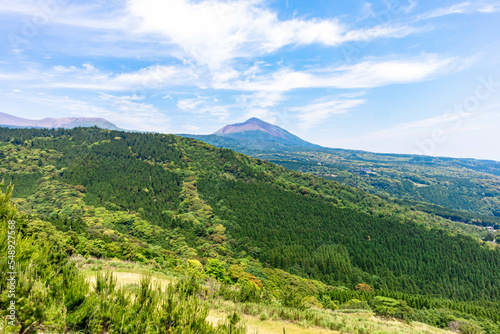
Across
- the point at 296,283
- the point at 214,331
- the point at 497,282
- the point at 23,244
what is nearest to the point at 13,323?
the point at 23,244

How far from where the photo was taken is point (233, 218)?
8438 centimetres

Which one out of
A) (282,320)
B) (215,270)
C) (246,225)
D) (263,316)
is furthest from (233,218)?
(263,316)

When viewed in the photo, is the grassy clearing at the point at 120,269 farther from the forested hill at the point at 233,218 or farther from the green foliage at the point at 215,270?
the green foliage at the point at 215,270

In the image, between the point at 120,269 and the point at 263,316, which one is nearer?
the point at 263,316

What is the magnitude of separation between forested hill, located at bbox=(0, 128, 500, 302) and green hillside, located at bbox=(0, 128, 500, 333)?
436 mm

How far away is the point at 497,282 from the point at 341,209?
182 feet

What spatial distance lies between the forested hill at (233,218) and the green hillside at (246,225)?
17.2 inches

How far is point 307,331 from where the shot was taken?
1320 cm

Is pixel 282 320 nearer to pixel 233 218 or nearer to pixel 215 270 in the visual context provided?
pixel 215 270

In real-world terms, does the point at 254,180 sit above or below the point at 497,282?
above

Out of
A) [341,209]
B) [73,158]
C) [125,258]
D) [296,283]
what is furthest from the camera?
[73,158]

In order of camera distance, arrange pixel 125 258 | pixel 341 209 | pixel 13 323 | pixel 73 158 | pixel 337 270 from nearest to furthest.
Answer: pixel 13 323
pixel 125 258
pixel 337 270
pixel 341 209
pixel 73 158

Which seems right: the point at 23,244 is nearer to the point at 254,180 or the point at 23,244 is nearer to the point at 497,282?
the point at 254,180

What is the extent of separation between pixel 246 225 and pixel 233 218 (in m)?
6.32
